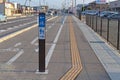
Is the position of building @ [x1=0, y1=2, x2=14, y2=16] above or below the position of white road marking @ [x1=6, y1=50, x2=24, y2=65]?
above

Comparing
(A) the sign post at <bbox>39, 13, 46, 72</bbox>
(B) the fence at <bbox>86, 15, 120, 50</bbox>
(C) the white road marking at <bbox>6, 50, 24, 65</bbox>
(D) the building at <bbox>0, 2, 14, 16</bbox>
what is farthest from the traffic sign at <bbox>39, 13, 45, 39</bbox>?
(D) the building at <bbox>0, 2, 14, 16</bbox>

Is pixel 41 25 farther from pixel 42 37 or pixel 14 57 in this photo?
pixel 14 57

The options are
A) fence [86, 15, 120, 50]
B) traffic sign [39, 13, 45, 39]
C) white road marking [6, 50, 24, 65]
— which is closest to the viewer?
traffic sign [39, 13, 45, 39]

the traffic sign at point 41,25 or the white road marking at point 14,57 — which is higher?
the traffic sign at point 41,25

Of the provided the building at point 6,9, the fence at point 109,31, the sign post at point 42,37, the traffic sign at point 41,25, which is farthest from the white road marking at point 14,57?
the building at point 6,9

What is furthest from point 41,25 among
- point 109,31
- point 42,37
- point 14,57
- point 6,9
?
point 6,9

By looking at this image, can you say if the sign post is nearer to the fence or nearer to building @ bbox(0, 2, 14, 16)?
the fence

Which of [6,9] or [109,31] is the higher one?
[6,9]

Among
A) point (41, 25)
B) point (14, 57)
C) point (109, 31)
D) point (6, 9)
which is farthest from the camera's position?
point (6, 9)

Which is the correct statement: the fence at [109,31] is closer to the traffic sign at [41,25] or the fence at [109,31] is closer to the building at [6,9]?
the traffic sign at [41,25]

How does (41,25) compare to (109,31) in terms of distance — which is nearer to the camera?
(41,25)

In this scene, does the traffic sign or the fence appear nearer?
the traffic sign

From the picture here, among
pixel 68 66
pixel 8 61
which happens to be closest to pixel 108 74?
pixel 68 66

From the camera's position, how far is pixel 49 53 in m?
16.1
